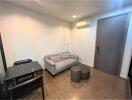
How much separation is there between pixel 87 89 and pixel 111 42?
1.86 m

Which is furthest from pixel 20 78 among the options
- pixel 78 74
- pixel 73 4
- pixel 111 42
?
pixel 111 42

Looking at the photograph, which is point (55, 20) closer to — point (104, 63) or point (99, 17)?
point (99, 17)

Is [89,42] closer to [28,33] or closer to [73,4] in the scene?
[73,4]

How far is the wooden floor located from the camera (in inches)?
71.1

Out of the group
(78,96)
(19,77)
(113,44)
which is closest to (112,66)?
(113,44)

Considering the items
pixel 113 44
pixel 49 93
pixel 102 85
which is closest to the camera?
pixel 49 93

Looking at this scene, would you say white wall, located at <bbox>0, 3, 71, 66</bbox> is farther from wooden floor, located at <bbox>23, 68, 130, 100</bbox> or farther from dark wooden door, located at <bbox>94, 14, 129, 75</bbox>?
dark wooden door, located at <bbox>94, 14, 129, 75</bbox>

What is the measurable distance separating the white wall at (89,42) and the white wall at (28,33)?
93 cm

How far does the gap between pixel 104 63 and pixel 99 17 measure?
6.23 feet

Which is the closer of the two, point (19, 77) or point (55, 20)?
point (19, 77)

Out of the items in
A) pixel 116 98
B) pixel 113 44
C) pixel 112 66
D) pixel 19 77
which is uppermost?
pixel 113 44

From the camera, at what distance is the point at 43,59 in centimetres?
329

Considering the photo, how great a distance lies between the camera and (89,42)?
3.50 metres

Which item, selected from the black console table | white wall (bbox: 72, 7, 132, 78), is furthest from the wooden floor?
white wall (bbox: 72, 7, 132, 78)
